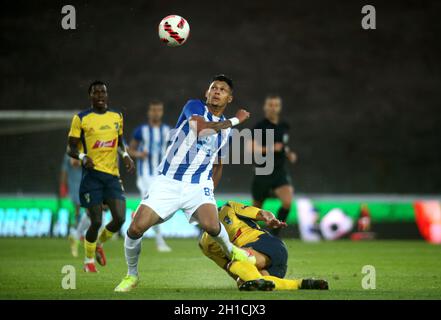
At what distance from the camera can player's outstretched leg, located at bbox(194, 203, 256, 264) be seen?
7.36 meters

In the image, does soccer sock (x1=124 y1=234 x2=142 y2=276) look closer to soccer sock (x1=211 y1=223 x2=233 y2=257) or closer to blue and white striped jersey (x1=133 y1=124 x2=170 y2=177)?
soccer sock (x1=211 y1=223 x2=233 y2=257)

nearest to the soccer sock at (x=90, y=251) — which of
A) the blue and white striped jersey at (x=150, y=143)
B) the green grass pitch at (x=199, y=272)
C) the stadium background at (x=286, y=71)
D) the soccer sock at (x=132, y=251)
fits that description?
the green grass pitch at (x=199, y=272)

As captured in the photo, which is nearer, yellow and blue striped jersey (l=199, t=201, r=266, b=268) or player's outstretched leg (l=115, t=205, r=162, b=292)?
player's outstretched leg (l=115, t=205, r=162, b=292)

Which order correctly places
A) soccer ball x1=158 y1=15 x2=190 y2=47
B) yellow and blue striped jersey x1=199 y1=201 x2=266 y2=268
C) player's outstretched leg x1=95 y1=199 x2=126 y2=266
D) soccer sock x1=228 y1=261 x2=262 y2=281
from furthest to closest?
player's outstretched leg x1=95 y1=199 x2=126 y2=266 → soccer ball x1=158 y1=15 x2=190 y2=47 → yellow and blue striped jersey x1=199 y1=201 x2=266 y2=268 → soccer sock x1=228 y1=261 x2=262 y2=281

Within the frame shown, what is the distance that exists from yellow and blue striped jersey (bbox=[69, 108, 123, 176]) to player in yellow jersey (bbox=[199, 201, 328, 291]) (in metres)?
2.26

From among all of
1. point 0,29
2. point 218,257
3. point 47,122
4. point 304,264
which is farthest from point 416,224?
point 0,29

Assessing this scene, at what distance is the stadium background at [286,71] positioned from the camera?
18.8 m

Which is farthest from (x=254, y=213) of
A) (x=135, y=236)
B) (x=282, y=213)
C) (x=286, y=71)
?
(x=286, y=71)

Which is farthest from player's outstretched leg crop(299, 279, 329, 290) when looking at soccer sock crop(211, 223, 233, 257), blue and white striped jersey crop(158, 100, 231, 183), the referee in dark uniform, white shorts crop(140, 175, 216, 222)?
the referee in dark uniform

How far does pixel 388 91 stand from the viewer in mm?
20516

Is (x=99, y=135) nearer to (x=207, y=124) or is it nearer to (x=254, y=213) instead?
(x=207, y=124)

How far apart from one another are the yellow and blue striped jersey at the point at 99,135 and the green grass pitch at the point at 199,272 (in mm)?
1207

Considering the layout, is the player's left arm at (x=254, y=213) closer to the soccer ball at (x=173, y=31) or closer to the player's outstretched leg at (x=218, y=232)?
the player's outstretched leg at (x=218, y=232)
